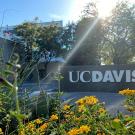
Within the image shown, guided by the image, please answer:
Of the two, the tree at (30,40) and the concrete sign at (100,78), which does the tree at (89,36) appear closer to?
the concrete sign at (100,78)

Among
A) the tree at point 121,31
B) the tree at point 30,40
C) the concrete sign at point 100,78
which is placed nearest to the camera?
the tree at point 30,40

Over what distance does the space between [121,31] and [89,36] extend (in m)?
3.45

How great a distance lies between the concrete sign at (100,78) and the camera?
Result: 65.2 ft

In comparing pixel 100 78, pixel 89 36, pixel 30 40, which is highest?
pixel 89 36

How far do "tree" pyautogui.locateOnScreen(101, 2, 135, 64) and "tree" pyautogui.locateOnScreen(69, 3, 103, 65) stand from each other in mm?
1054

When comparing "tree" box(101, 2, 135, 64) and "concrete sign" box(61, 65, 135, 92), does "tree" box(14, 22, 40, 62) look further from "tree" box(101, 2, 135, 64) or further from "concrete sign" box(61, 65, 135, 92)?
"tree" box(101, 2, 135, 64)

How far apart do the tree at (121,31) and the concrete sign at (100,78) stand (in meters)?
18.7

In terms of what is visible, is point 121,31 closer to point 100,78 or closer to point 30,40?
point 100,78

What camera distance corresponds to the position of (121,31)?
39.3 meters

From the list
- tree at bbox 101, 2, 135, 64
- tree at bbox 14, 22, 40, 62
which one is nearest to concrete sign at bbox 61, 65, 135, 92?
tree at bbox 14, 22, 40, 62

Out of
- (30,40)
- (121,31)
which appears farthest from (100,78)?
(121,31)

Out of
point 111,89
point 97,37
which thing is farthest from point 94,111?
point 97,37

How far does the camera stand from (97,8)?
132 ft

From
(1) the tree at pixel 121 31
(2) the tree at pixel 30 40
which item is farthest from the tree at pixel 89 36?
(2) the tree at pixel 30 40
